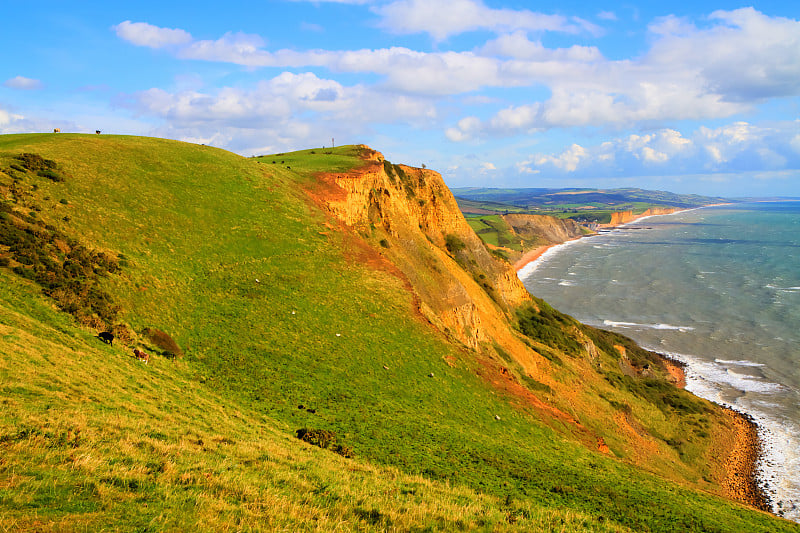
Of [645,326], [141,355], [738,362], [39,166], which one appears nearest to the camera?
[141,355]

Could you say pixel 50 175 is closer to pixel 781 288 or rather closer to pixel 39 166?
pixel 39 166

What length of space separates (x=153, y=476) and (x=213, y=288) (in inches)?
825

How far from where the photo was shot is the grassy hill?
1174 centimetres

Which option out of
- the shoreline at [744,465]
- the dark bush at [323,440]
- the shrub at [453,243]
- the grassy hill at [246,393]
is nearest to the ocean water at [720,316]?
the shoreline at [744,465]

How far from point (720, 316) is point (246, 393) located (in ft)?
328

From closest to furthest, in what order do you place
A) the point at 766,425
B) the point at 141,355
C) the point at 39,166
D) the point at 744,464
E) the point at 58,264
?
the point at 141,355
the point at 58,264
the point at 39,166
the point at 744,464
the point at 766,425

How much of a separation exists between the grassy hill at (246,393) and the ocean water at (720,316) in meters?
10.3

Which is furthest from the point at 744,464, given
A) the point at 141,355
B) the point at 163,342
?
the point at 141,355

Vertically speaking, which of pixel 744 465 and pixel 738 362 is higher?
pixel 738 362

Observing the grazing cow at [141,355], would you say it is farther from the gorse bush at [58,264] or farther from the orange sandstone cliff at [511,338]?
the orange sandstone cliff at [511,338]

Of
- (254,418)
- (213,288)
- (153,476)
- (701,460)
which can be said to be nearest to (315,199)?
(213,288)

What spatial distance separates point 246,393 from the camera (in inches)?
900

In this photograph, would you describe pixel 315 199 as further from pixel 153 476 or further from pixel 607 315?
pixel 607 315

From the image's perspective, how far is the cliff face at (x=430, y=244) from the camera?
4703 centimetres
